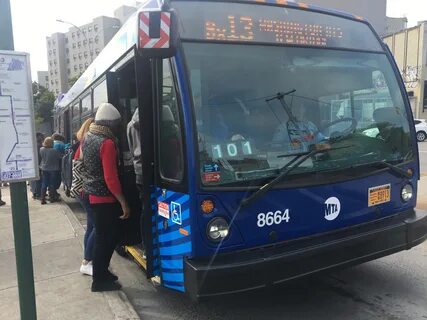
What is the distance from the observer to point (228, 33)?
3236 mm

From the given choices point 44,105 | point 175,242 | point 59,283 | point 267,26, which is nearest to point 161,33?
point 267,26

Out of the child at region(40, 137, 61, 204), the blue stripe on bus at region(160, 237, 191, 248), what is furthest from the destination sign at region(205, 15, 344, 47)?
the child at region(40, 137, 61, 204)

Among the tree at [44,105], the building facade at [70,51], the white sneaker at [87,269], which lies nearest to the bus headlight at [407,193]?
the white sneaker at [87,269]

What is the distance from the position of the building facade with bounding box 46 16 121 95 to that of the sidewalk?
10422 cm

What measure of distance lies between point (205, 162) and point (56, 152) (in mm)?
8009

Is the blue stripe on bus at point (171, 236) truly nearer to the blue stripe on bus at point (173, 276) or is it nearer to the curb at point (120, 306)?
the blue stripe on bus at point (173, 276)

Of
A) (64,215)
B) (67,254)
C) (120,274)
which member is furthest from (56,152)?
(120,274)

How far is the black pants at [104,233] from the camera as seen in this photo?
13.3 feet

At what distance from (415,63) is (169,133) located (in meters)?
35.5

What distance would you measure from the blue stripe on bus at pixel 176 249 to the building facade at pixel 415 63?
33.6 meters

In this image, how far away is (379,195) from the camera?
3721 millimetres

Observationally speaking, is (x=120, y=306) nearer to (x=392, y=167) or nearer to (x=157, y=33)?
(x=157, y=33)

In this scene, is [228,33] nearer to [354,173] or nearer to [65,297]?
[354,173]

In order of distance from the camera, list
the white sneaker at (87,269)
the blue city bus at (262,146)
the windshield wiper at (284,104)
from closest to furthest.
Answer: the blue city bus at (262,146) < the windshield wiper at (284,104) < the white sneaker at (87,269)
